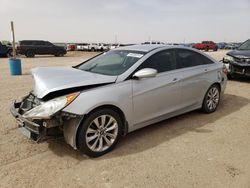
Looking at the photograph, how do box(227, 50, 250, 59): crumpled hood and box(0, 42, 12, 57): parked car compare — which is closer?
box(227, 50, 250, 59): crumpled hood

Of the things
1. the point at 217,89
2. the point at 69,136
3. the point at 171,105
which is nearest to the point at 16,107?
the point at 69,136

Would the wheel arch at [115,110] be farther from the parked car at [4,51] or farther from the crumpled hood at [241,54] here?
the parked car at [4,51]

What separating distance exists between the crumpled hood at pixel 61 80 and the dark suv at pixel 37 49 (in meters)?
22.7

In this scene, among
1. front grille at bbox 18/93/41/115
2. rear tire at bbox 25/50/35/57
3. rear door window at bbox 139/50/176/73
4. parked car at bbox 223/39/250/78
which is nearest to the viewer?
front grille at bbox 18/93/41/115

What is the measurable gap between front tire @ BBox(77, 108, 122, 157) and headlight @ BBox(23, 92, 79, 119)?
1.17 ft

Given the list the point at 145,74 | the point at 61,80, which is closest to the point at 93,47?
the point at 145,74

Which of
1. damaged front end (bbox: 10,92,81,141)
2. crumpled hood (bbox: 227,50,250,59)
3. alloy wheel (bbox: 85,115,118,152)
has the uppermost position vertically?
crumpled hood (bbox: 227,50,250,59)

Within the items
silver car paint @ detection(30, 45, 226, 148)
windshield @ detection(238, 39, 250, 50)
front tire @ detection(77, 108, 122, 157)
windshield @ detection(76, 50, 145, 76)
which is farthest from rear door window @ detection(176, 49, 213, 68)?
windshield @ detection(238, 39, 250, 50)

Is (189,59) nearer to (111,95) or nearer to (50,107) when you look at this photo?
(111,95)

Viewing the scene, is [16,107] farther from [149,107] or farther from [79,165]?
[149,107]

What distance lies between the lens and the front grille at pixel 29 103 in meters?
3.66

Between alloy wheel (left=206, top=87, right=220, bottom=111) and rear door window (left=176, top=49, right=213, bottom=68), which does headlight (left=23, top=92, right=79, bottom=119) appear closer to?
rear door window (left=176, top=49, right=213, bottom=68)

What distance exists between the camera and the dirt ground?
3.04 m

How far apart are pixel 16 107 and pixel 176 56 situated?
2981 millimetres
